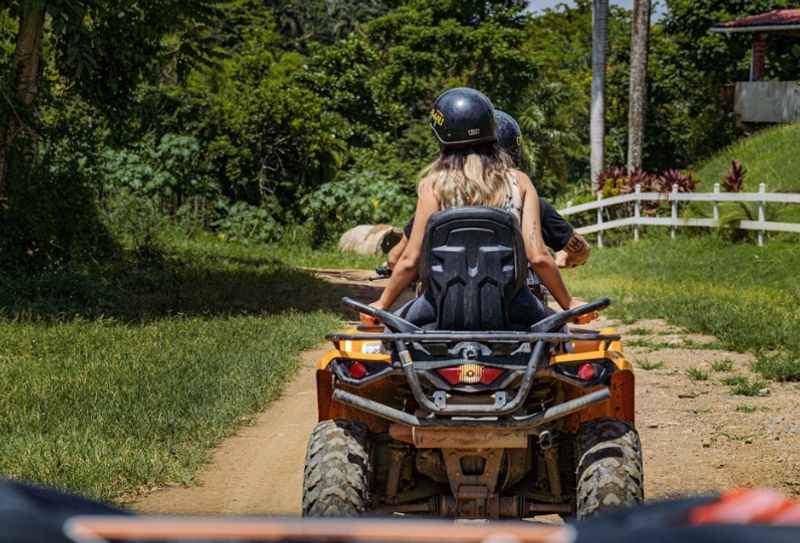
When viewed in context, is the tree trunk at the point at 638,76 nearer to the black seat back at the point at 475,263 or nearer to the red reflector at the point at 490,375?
the black seat back at the point at 475,263

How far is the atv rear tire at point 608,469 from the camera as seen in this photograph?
479 cm

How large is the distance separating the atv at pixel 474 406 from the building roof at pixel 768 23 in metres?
35.1

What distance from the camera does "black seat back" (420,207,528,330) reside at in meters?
4.98

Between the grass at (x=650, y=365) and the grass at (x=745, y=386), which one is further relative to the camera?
the grass at (x=650, y=365)

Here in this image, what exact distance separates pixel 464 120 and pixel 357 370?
3.57 feet

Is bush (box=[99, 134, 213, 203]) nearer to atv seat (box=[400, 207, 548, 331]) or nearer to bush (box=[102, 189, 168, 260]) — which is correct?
bush (box=[102, 189, 168, 260])

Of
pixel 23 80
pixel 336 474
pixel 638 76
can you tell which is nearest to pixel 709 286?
pixel 23 80

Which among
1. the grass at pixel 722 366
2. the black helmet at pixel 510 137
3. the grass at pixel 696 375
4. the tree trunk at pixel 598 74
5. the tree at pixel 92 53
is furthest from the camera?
the tree trunk at pixel 598 74

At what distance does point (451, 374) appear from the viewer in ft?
16.0

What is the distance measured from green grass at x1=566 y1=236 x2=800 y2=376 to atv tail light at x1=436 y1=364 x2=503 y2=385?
7023 mm

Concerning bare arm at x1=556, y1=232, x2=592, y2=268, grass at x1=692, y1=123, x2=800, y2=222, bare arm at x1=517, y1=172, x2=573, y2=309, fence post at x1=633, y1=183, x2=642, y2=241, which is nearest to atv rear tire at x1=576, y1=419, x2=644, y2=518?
bare arm at x1=517, y1=172, x2=573, y2=309

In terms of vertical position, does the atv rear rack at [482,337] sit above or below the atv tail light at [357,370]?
above

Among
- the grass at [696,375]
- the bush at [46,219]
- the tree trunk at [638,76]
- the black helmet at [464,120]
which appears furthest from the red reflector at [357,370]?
the tree trunk at [638,76]

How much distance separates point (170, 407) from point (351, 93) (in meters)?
31.9
